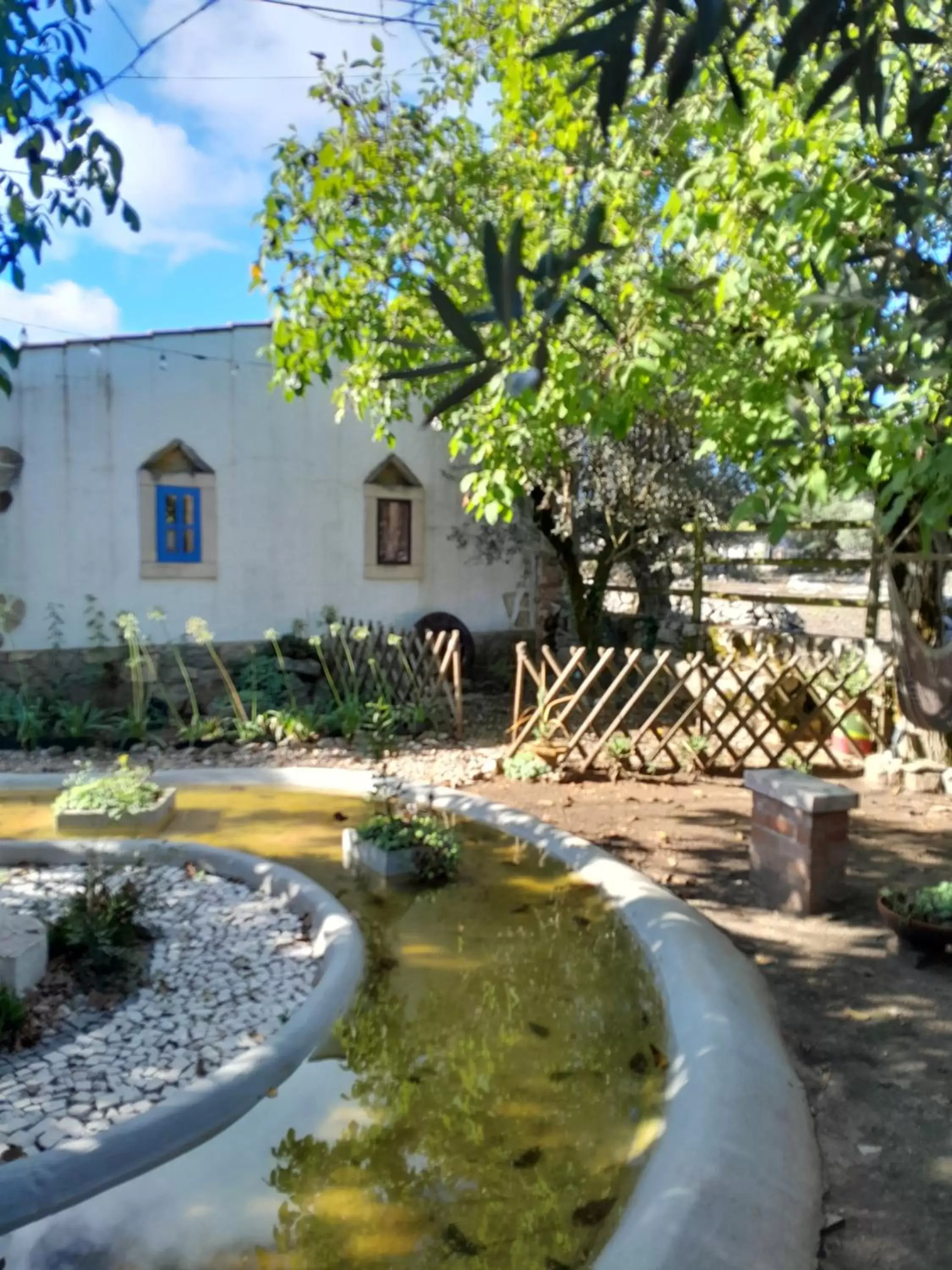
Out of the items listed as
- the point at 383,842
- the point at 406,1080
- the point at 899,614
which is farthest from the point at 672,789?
the point at 406,1080

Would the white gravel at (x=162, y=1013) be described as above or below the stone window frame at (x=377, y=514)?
below

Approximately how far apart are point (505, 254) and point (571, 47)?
1.11ft

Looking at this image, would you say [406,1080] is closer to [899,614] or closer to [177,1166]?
[177,1166]

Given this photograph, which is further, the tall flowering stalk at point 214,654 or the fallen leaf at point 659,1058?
the tall flowering stalk at point 214,654

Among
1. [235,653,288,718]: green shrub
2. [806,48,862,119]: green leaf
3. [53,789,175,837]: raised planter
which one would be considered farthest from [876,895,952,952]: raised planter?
[235,653,288,718]: green shrub

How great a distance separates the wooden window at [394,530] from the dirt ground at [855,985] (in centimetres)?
442

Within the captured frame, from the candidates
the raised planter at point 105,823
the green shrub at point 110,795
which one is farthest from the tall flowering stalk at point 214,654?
the raised planter at point 105,823

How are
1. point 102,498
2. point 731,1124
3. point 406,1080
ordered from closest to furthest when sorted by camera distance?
point 731,1124 < point 406,1080 < point 102,498

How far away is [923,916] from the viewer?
394 cm

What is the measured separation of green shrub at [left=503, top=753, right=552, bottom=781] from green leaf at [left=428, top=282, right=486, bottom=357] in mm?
5882

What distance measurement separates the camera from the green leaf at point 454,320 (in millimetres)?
1402

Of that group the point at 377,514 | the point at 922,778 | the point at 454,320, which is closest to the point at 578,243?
the point at 454,320

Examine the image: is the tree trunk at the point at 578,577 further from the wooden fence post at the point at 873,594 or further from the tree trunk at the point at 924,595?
the tree trunk at the point at 924,595

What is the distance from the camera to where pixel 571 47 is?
1.44 meters
